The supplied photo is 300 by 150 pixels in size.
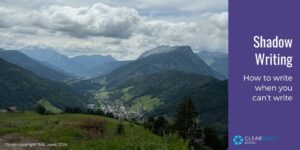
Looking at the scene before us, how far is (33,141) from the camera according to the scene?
2125cm

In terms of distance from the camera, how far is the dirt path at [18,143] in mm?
19391

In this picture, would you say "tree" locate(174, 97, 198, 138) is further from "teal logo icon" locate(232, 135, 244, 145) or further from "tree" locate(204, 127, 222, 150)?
"teal logo icon" locate(232, 135, 244, 145)

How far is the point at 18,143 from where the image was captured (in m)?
20.8

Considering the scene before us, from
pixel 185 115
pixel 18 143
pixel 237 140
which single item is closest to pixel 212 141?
pixel 185 115

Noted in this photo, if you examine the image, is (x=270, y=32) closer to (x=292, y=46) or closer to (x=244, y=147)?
(x=292, y=46)

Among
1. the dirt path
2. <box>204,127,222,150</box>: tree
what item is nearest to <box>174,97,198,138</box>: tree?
<box>204,127,222,150</box>: tree

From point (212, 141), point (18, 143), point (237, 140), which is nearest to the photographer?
point (237, 140)

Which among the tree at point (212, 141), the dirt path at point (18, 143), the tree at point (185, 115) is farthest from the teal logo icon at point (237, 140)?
the tree at point (212, 141)

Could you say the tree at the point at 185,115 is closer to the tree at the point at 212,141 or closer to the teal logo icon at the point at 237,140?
the tree at the point at 212,141

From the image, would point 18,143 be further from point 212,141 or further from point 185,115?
point 212,141

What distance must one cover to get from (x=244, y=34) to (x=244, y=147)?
1.63m

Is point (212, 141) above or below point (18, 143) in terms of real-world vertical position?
below

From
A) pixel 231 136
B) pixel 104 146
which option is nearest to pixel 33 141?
pixel 104 146

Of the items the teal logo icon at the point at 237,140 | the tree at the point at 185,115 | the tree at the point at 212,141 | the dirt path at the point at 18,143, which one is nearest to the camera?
the teal logo icon at the point at 237,140
